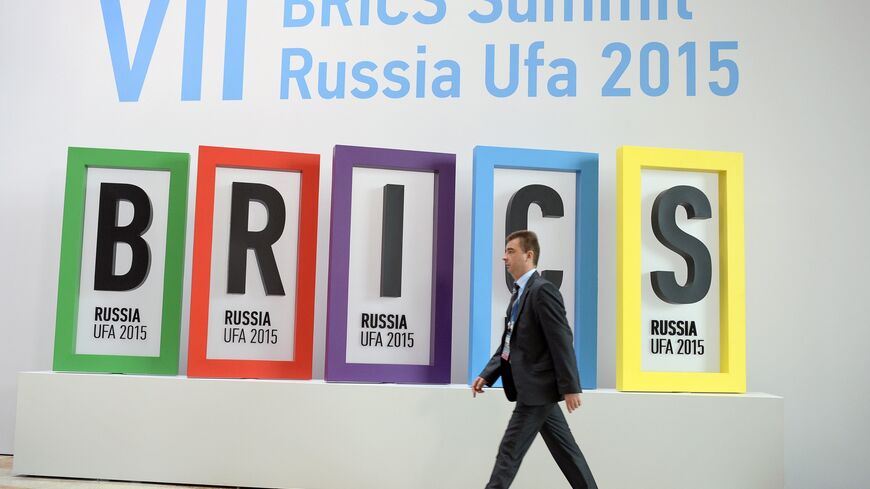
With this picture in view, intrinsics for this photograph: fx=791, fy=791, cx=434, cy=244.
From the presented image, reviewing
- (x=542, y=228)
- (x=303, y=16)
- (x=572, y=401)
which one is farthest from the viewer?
(x=303, y=16)

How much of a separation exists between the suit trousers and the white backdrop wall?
1.40 meters

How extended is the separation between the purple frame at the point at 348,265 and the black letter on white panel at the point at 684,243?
1.13 meters

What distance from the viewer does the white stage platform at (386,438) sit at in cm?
402

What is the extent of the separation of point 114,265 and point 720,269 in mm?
3354

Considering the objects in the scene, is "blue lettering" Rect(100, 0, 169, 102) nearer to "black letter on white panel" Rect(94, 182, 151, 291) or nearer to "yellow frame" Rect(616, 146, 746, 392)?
"black letter on white panel" Rect(94, 182, 151, 291)

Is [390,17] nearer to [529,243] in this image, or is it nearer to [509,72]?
[509,72]

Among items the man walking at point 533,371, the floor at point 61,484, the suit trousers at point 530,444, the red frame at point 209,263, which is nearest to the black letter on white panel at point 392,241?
the red frame at point 209,263

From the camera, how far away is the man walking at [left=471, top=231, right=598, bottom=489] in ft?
10.1

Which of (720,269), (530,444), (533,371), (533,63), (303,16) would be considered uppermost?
(303,16)

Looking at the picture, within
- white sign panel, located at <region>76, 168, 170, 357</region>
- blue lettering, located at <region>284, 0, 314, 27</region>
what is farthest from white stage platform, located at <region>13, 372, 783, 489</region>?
blue lettering, located at <region>284, 0, 314, 27</region>

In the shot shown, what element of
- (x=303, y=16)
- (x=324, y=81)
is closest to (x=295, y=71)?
(x=324, y=81)

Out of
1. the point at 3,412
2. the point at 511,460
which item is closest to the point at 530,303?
the point at 511,460

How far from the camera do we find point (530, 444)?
3.15m

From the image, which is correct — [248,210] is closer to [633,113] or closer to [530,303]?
[530,303]
